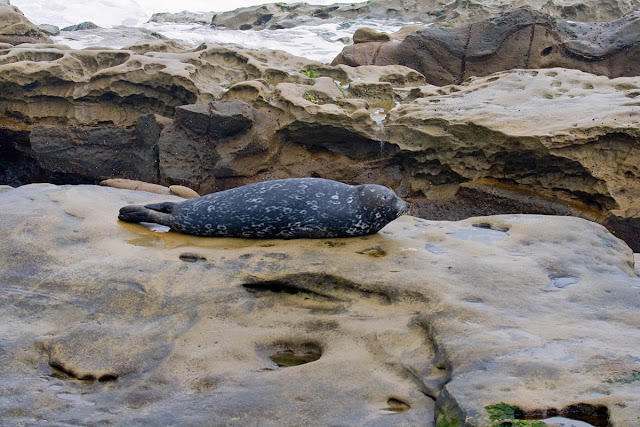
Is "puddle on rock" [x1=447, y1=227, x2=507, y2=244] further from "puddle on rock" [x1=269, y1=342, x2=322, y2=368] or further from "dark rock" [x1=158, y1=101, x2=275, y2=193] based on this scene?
"dark rock" [x1=158, y1=101, x2=275, y2=193]

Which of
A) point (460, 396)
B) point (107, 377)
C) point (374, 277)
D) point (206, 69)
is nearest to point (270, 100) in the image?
point (206, 69)

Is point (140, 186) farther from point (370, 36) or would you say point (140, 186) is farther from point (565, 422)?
point (370, 36)

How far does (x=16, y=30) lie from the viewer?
11516mm

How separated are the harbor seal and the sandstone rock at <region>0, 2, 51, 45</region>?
9169 millimetres

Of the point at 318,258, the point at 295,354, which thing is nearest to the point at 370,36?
the point at 318,258

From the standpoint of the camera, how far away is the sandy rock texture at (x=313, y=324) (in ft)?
7.77

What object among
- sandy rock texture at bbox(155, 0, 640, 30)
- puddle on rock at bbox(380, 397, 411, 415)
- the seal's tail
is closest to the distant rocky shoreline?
puddle on rock at bbox(380, 397, 411, 415)

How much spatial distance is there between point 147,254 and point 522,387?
8.23 ft

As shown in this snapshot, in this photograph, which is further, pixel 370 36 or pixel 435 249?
pixel 370 36

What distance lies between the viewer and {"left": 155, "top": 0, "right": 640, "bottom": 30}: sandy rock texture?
1487 centimetres

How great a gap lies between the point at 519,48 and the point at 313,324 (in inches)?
370

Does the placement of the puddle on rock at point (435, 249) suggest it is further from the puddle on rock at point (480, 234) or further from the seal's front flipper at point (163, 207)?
the seal's front flipper at point (163, 207)

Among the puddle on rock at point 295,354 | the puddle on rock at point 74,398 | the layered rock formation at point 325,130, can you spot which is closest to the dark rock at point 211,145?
the layered rock formation at point 325,130

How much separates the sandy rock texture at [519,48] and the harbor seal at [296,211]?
7871 mm
